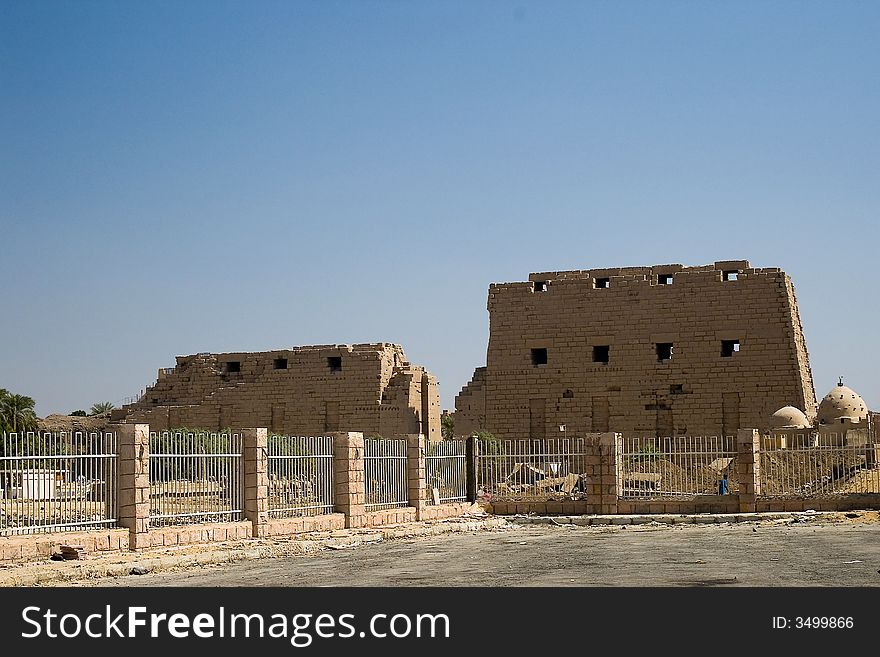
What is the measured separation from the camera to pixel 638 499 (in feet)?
82.1

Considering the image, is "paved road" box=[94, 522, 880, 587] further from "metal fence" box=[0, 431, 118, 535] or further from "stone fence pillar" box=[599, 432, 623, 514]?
"stone fence pillar" box=[599, 432, 623, 514]

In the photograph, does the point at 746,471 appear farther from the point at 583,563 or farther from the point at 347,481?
the point at 583,563

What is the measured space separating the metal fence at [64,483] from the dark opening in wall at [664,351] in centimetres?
2522

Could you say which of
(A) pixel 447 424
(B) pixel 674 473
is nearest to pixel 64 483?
(B) pixel 674 473

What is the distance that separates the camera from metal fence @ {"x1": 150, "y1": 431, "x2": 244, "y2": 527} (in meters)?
16.9

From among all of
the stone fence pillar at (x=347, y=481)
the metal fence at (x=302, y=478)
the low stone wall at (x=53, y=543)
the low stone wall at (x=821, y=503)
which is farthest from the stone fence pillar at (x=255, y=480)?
the low stone wall at (x=821, y=503)

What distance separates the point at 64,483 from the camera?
51.4ft

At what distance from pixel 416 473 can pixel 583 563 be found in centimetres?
878

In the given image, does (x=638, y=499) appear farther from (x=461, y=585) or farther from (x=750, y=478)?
(x=461, y=585)

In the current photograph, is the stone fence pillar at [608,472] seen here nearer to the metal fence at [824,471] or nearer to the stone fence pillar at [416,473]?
the metal fence at [824,471]
